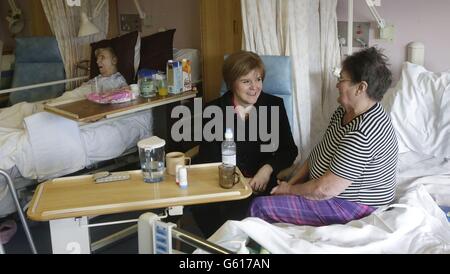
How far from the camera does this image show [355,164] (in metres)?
1.79

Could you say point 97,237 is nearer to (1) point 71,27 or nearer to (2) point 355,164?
(2) point 355,164

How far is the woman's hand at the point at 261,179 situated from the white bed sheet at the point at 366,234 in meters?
0.42

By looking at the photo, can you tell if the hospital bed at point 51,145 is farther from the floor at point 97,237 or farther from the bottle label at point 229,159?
the bottle label at point 229,159

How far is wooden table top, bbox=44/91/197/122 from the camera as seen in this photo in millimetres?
2568

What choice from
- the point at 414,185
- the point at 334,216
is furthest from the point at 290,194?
the point at 414,185

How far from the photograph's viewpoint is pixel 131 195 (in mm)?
1722

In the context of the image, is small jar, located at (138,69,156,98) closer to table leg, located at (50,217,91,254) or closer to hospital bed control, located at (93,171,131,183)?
hospital bed control, located at (93,171,131,183)

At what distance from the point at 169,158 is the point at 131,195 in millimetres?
240

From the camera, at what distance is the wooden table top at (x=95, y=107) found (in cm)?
257

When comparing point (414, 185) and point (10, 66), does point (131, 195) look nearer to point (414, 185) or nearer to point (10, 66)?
point (414, 185)

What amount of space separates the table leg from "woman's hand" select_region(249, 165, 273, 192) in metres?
0.86

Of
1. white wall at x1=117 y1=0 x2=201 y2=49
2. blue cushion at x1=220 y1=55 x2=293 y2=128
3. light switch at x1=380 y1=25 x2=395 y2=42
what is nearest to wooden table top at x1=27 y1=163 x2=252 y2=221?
blue cushion at x1=220 y1=55 x2=293 y2=128

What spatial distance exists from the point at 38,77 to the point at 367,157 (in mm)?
3053

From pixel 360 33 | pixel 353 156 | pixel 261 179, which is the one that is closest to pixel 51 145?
pixel 261 179
